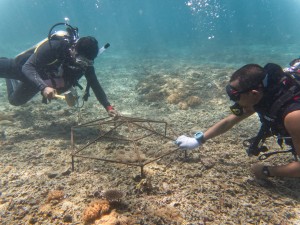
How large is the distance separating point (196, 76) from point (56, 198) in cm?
907

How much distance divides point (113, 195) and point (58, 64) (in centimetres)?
355

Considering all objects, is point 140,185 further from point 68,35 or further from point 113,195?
point 68,35

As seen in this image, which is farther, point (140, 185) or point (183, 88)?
point (183, 88)

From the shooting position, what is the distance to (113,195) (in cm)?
299

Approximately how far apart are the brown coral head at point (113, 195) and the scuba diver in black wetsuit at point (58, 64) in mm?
2266

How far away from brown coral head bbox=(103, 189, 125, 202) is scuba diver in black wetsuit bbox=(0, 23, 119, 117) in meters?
2.27

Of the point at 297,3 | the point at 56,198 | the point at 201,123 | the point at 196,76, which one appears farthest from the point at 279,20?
the point at 56,198

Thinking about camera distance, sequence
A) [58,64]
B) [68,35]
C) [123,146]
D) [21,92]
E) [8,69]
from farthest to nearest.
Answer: [21,92]
[8,69]
[68,35]
[58,64]
[123,146]

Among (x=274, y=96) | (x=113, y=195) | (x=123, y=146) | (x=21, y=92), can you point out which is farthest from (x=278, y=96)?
(x=21, y=92)

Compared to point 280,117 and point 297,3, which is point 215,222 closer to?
point 280,117

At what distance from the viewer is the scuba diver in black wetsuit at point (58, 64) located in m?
4.92

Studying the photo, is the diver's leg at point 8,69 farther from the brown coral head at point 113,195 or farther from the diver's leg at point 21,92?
the brown coral head at point 113,195

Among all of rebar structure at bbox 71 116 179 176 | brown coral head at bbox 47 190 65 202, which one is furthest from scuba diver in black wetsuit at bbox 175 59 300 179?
brown coral head at bbox 47 190 65 202

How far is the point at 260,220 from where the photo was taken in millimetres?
2736
